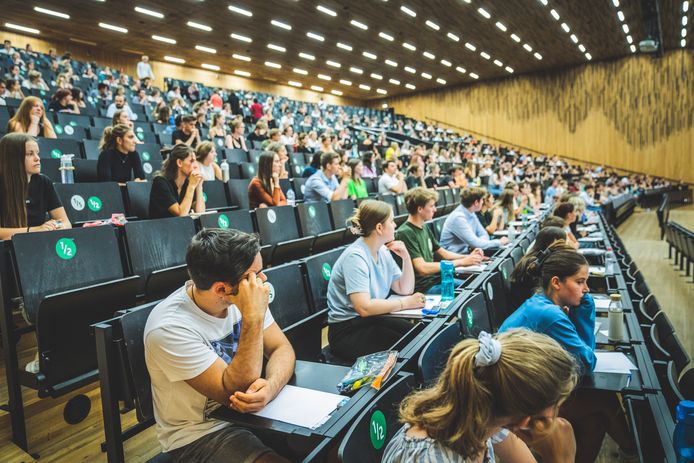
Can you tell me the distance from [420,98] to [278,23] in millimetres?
12320

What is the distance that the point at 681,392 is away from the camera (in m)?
1.75

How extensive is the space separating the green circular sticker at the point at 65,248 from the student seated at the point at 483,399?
193cm

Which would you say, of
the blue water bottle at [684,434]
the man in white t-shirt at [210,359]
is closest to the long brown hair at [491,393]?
the man in white t-shirt at [210,359]

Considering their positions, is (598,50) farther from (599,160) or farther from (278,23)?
(278,23)

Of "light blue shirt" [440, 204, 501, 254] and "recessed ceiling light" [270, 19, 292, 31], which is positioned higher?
"recessed ceiling light" [270, 19, 292, 31]

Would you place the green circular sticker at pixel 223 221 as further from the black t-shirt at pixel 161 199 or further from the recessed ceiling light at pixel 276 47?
the recessed ceiling light at pixel 276 47

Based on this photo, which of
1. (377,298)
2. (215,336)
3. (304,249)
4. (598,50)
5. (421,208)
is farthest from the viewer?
(598,50)

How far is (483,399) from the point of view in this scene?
0.99 m

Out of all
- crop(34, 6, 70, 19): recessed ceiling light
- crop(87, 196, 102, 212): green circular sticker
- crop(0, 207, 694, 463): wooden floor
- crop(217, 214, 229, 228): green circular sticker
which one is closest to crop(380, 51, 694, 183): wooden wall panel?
crop(34, 6, 70, 19): recessed ceiling light

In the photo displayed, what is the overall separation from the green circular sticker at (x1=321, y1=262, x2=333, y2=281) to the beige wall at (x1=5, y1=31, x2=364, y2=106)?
15213mm

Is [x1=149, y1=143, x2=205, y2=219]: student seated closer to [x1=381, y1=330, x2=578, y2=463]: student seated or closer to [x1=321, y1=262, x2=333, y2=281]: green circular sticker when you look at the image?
[x1=321, y1=262, x2=333, y2=281]: green circular sticker

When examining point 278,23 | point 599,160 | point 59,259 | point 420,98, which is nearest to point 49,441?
point 59,259

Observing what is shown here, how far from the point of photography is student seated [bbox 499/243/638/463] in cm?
185

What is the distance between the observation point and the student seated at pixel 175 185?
336 centimetres
